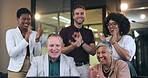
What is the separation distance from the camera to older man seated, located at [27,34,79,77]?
6.93ft

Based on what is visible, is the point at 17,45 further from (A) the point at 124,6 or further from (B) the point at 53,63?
(A) the point at 124,6

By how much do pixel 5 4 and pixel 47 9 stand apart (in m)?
0.94

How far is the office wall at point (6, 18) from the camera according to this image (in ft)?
15.8

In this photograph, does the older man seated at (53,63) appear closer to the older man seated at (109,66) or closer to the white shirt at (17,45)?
the older man seated at (109,66)

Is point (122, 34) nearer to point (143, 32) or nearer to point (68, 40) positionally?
point (68, 40)

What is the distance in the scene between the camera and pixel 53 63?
2.17 metres

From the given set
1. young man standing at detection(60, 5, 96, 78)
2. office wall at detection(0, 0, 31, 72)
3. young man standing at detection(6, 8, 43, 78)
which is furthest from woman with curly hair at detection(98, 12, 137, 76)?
office wall at detection(0, 0, 31, 72)

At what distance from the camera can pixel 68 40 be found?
286 centimetres

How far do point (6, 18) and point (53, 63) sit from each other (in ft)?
10.1

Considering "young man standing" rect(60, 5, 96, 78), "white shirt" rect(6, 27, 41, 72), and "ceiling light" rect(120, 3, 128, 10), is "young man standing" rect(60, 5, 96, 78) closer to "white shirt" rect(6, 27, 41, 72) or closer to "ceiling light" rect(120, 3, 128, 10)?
"white shirt" rect(6, 27, 41, 72)

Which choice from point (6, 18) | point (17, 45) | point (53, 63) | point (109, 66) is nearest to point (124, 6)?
point (6, 18)

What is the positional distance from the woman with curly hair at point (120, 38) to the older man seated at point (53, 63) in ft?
2.31

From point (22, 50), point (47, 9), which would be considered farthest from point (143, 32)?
point (22, 50)

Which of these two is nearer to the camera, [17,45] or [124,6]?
[17,45]
